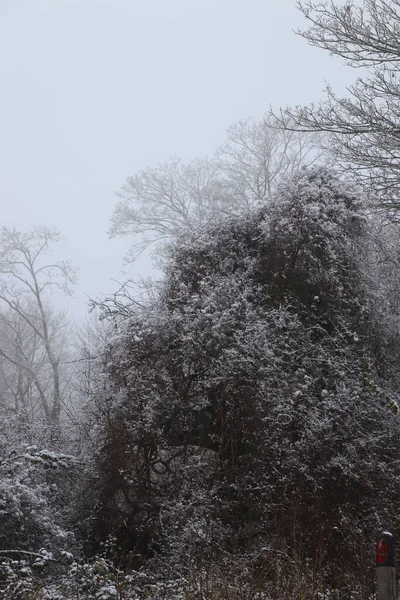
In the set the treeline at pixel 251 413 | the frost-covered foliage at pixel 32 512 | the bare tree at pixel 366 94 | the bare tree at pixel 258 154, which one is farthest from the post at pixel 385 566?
the bare tree at pixel 258 154

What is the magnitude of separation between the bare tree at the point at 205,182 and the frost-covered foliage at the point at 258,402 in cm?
1361

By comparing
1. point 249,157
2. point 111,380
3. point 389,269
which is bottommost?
point 111,380

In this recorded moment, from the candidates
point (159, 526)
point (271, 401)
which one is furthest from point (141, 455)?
point (271, 401)

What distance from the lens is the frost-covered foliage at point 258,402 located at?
289 inches

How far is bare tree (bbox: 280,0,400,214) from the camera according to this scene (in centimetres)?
1032

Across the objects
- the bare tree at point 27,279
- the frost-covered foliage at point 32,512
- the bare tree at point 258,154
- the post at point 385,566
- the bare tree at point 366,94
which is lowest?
the post at point 385,566

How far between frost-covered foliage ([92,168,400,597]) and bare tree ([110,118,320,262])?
44.7ft

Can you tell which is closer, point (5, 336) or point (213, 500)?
point (213, 500)

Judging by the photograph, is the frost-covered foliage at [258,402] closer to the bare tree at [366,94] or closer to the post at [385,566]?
the bare tree at [366,94]

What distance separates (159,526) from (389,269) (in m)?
4.63

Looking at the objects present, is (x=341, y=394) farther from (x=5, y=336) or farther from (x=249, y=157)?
(x=5, y=336)

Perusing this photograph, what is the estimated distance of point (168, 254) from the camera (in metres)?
11.0

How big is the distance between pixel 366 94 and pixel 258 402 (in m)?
5.34

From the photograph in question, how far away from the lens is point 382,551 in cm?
394
